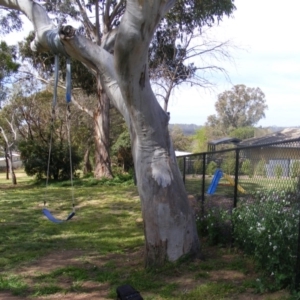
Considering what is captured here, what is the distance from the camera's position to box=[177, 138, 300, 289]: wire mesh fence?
4.13 metres

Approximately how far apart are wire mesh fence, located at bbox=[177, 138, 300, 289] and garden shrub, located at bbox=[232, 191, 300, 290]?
0.02m

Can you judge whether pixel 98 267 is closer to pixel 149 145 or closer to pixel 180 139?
pixel 149 145

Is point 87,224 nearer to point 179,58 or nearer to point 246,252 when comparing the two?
point 246,252

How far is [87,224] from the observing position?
898cm

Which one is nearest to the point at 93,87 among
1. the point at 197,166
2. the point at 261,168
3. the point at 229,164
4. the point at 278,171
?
the point at 197,166

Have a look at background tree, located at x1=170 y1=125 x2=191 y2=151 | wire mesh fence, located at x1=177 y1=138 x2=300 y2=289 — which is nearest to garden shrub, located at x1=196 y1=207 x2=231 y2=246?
wire mesh fence, located at x1=177 y1=138 x2=300 y2=289

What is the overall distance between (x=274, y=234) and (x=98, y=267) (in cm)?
251

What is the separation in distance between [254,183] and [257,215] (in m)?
0.60

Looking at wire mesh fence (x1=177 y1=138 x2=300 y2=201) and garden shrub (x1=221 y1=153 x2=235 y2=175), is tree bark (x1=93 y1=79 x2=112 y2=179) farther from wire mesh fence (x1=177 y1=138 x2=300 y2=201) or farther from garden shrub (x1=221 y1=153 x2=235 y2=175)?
garden shrub (x1=221 y1=153 x2=235 y2=175)

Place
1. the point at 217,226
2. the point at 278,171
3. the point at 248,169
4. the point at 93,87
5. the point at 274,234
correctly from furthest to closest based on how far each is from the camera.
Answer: the point at 93,87
the point at 217,226
the point at 248,169
the point at 278,171
the point at 274,234

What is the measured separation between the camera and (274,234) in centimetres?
406

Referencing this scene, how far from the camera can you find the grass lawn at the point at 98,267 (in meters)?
4.43

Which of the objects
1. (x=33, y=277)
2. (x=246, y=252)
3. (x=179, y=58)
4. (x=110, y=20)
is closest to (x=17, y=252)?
(x=33, y=277)

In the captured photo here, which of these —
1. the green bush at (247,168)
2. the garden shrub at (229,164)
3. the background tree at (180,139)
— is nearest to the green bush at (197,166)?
the garden shrub at (229,164)
